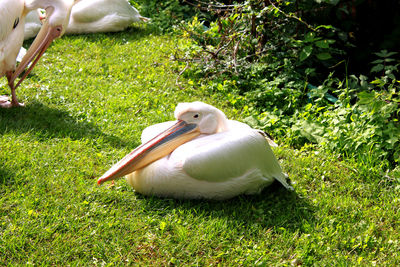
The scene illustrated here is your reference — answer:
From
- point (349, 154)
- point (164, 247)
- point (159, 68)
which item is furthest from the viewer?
point (159, 68)

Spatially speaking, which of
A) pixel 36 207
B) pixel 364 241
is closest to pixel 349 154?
pixel 364 241

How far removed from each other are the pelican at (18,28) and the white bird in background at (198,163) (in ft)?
5.27

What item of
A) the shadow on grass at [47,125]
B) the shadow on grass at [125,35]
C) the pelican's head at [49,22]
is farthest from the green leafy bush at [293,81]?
the pelican's head at [49,22]

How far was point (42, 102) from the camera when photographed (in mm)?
4344

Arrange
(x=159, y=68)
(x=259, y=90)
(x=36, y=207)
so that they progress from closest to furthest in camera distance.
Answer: (x=36, y=207), (x=259, y=90), (x=159, y=68)

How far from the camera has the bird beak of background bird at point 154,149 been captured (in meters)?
3.00

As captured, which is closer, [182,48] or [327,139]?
[327,139]

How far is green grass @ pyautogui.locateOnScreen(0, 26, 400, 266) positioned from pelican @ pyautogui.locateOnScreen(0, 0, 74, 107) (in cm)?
36

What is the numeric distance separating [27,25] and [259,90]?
3.08 meters

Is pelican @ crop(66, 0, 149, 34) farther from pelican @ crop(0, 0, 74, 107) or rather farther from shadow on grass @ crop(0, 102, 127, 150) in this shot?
shadow on grass @ crop(0, 102, 127, 150)

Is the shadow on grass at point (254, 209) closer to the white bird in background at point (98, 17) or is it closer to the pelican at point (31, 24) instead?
the pelican at point (31, 24)

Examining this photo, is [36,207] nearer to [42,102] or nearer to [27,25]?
[42,102]

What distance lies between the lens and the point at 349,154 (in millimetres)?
3748

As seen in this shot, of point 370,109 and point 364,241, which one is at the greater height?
point 370,109
